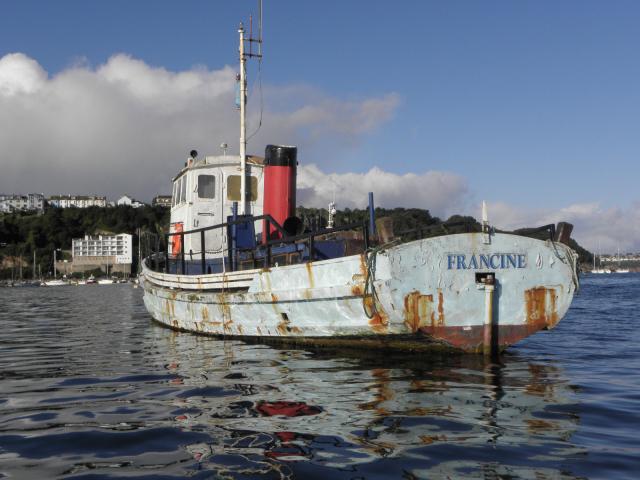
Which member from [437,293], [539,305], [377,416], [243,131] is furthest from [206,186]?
[377,416]

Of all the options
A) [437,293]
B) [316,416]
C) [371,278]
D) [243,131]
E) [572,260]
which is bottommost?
[316,416]

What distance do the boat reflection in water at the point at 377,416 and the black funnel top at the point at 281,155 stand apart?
5006 mm

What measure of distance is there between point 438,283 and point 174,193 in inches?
395

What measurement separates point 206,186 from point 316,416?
982 centimetres

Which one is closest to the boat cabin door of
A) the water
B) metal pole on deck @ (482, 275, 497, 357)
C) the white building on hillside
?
the water

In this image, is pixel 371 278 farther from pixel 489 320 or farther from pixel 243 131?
pixel 243 131

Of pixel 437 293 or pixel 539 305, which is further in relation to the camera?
pixel 539 305

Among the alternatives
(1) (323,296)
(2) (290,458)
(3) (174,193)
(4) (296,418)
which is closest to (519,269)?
(1) (323,296)

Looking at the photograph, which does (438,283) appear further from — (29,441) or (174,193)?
(174,193)

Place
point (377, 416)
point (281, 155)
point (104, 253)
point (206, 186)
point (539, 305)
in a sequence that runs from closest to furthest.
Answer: point (377, 416) → point (539, 305) → point (281, 155) → point (206, 186) → point (104, 253)

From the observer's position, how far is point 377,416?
17.6 ft

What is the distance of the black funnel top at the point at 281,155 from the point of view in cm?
1220

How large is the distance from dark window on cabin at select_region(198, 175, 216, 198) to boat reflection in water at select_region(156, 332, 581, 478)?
644cm

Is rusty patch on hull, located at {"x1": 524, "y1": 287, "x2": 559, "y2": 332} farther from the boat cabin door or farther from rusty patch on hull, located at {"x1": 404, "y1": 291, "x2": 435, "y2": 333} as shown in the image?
the boat cabin door
